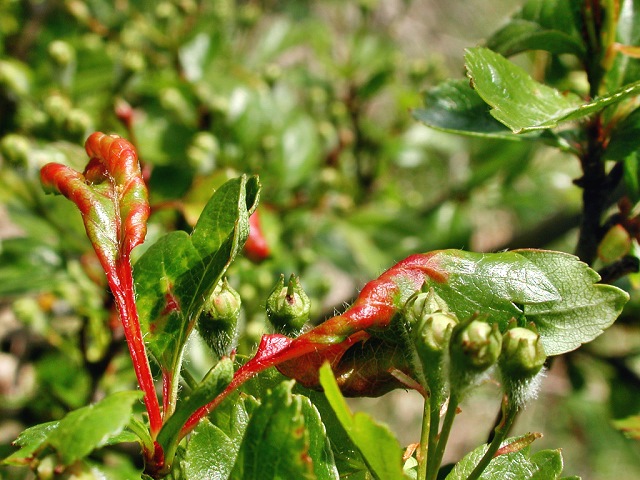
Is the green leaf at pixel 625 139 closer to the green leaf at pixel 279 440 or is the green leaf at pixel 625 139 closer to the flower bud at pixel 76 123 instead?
the green leaf at pixel 279 440

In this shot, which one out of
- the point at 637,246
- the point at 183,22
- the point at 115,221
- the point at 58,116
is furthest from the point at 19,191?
the point at 637,246

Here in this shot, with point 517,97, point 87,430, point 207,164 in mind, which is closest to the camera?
point 87,430

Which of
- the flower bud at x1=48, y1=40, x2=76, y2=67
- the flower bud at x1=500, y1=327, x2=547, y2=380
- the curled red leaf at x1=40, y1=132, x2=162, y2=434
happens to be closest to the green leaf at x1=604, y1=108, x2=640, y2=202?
the flower bud at x1=500, y1=327, x2=547, y2=380

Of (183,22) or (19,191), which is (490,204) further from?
(19,191)

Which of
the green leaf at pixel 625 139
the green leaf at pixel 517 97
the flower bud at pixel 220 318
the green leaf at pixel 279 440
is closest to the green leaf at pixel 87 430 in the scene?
the green leaf at pixel 279 440

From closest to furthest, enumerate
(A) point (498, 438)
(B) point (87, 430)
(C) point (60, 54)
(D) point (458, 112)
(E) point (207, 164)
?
1. (B) point (87, 430)
2. (A) point (498, 438)
3. (D) point (458, 112)
4. (E) point (207, 164)
5. (C) point (60, 54)

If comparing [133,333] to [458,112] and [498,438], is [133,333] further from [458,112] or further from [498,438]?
[458,112]

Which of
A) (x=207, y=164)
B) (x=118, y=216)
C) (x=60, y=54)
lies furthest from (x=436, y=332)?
(x=60, y=54)
